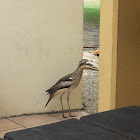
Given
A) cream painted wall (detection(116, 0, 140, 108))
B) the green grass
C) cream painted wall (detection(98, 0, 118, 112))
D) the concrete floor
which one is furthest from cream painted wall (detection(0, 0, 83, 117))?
the green grass

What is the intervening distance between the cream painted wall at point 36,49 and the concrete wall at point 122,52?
1.79 meters

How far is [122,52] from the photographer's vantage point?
2912mm

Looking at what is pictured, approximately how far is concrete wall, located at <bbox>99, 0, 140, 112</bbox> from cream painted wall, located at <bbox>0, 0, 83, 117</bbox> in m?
1.79

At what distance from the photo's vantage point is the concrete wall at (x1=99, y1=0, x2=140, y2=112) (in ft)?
9.46

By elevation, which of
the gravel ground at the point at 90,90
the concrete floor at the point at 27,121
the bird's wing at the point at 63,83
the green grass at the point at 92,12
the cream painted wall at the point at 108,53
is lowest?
the concrete floor at the point at 27,121

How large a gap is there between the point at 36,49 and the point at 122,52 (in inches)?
78.2

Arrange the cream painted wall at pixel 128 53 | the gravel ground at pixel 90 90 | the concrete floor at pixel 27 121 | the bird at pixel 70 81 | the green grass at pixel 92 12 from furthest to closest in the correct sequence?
the green grass at pixel 92 12 → the gravel ground at pixel 90 90 → the bird at pixel 70 81 → the concrete floor at pixel 27 121 → the cream painted wall at pixel 128 53

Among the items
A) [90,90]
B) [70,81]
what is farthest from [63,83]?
[90,90]

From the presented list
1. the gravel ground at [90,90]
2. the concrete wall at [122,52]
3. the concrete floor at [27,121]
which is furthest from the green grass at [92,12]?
the concrete wall at [122,52]

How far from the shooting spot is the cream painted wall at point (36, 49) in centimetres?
459

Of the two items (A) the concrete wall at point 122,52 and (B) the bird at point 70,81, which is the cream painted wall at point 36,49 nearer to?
(B) the bird at point 70,81

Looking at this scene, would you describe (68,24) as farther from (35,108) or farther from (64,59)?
(35,108)

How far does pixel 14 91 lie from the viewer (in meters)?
4.66

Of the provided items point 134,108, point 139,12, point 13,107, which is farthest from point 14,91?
point 134,108
